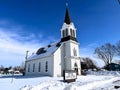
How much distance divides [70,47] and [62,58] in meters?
3.20

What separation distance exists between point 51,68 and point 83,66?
4004 cm

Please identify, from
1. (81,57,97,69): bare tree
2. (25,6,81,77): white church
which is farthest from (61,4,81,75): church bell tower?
(81,57,97,69): bare tree

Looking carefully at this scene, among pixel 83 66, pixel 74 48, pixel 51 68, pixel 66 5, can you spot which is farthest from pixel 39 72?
pixel 83 66

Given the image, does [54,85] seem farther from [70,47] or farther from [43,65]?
[43,65]

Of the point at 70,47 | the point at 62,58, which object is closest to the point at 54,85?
the point at 62,58

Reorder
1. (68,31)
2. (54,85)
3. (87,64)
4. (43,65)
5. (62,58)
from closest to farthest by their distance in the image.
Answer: (54,85), (62,58), (43,65), (68,31), (87,64)

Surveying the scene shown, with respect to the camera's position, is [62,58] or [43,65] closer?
[62,58]

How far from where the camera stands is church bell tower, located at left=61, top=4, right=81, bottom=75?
28300 millimetres

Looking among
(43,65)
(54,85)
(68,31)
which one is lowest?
(54,85)

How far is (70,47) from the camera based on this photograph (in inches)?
1141

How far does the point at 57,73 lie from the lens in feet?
88.2

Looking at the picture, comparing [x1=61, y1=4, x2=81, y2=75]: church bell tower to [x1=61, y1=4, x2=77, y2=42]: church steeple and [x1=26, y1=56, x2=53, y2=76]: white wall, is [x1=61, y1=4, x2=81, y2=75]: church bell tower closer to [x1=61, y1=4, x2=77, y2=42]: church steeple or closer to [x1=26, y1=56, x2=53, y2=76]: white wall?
[x1=61, y1=4, x2=77, y2=42]: church steeple

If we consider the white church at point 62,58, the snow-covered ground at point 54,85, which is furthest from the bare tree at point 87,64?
the snow-covered ground at point 54,85

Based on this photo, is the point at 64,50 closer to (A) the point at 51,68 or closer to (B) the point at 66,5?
(A) the point at 51,68
